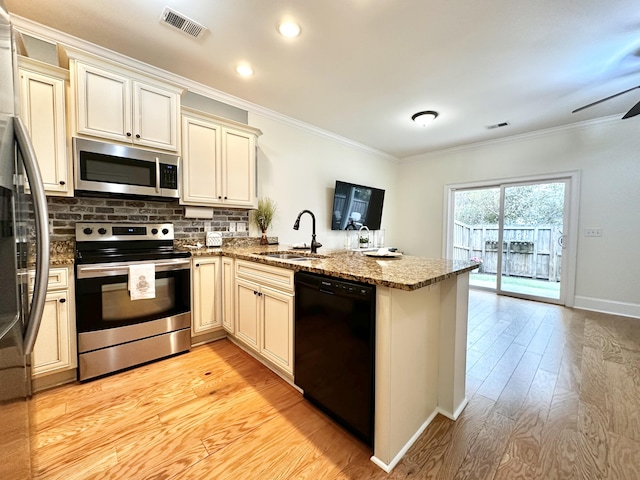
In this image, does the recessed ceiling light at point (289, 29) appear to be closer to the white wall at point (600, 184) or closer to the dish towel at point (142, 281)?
the dish towel at point (142, 281)

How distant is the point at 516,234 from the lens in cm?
445

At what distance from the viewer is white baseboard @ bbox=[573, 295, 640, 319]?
3.48 meters

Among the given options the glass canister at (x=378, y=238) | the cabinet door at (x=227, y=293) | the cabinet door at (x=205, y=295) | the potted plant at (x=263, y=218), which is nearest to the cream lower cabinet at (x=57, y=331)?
the cabinet door at (x=205, y=295)

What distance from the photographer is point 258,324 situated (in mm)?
2111

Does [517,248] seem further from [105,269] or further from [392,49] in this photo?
[105,269]

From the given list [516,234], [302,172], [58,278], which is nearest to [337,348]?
[58,278]

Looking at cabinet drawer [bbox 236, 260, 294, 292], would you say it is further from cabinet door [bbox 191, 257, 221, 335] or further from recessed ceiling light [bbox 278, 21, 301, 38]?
recessed ceiling light [bbox 278, 21, 301, 38]

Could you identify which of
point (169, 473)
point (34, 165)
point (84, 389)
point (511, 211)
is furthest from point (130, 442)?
point (511, 211)

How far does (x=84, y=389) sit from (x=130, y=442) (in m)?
0.81

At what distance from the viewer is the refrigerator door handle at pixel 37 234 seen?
85 cm

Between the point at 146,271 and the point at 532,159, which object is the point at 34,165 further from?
the point at 532,159

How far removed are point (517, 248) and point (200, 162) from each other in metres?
4.93

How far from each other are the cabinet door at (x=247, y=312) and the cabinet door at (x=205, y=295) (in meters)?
0.32

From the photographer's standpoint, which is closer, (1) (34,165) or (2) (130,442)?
(1) (34,165)
